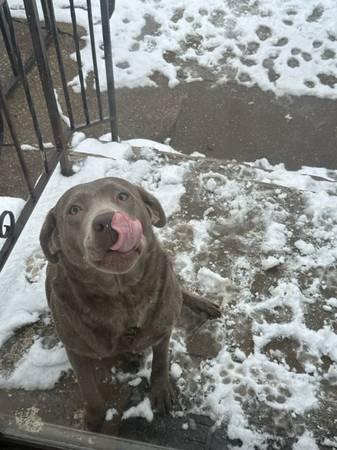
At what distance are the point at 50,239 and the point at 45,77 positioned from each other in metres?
1.25

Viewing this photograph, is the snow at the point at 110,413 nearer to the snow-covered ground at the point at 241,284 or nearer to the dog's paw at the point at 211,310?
the snow-covered ground at the point at 241,284

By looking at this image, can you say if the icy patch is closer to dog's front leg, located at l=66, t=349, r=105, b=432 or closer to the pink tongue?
dog's front leg, located at l=66, t=349, r=105, b=432

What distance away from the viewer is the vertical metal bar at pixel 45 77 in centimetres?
252

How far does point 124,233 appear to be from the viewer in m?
1.57

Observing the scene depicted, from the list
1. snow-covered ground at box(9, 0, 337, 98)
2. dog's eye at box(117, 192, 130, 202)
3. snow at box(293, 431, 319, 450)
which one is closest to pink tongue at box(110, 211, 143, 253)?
dog's eye at box(117, 192, 130, 202)

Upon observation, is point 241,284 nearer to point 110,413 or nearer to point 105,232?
point 110,413

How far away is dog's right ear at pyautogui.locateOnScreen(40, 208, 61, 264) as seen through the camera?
1.98 m

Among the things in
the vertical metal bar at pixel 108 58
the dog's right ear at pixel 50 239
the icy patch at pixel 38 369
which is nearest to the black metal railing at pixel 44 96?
the vertical metal bar at pixel 108 58

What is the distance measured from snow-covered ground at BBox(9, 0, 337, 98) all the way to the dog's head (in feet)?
9.33

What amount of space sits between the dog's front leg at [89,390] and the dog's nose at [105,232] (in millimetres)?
720

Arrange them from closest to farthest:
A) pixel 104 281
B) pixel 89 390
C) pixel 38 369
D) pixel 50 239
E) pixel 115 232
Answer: pixel 115 232 < pixel 104 281 < pixel 50 239 < pixel 89 390 < pixel 38 369

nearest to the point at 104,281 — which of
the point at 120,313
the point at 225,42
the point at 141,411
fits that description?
the point at 120,313

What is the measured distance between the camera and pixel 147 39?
4891 millimetres

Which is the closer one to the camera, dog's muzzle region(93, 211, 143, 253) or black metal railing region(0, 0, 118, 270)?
dog's muzzle region(93, 211, 143, 253)
